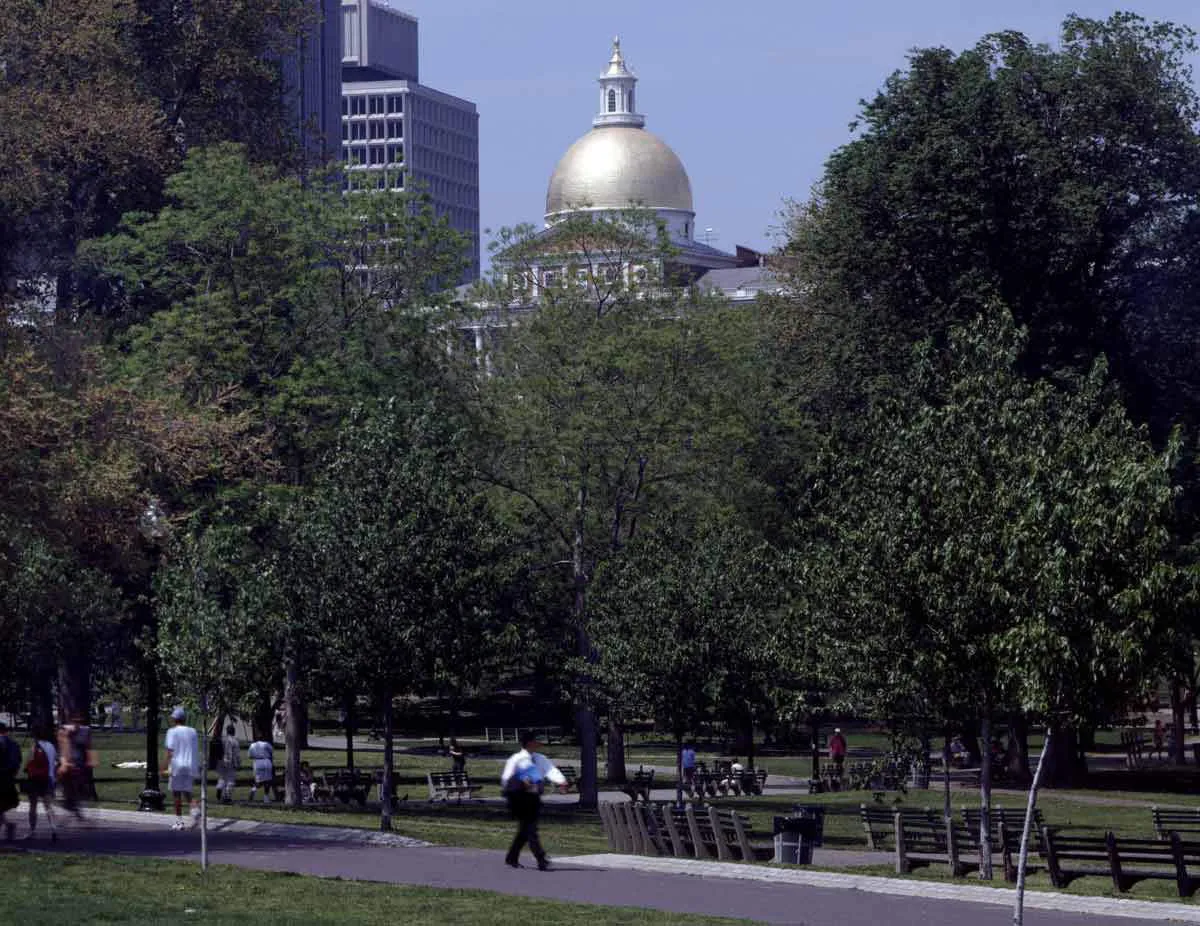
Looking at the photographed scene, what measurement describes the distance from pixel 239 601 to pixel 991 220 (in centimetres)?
2183

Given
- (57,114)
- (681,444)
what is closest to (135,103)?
(57,114)

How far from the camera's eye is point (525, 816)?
23.8 meters

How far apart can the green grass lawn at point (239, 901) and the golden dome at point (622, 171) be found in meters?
167

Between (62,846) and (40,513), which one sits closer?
(62,846)

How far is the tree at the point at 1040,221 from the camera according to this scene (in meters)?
50.1

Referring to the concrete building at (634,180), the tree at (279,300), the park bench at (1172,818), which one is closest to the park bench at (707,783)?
the tree at (279,300)

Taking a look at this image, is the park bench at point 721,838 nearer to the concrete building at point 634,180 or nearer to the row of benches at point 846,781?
the row of benches at point 846,781

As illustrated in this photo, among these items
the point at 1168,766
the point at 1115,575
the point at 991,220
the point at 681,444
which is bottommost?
the point at 1168,766

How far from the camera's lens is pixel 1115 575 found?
65.0 ft

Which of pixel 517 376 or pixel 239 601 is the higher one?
pixel 517 376

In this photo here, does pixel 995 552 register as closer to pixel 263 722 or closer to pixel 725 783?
pixel 725 783

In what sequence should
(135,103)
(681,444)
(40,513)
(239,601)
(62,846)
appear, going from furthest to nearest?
(681,444), (135,103), (239,601), (40,513), (62,846)

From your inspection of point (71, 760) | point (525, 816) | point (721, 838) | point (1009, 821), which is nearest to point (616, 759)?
point (1009, 821)

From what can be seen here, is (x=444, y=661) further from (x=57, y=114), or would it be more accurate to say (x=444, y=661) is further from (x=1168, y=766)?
(x=1168, y=766)
